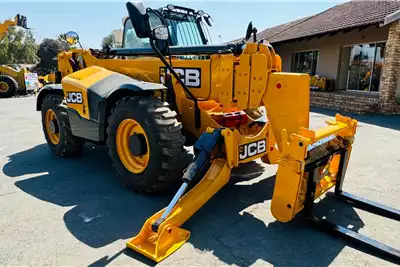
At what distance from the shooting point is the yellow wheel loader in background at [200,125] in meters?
2.88

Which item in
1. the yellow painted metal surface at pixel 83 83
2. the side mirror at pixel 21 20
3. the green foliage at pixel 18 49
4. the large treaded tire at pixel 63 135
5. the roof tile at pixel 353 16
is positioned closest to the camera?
the yellow painted metal surface at pixel 83 83

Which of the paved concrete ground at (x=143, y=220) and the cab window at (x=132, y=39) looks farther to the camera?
the cab window at (x=132, y=39)

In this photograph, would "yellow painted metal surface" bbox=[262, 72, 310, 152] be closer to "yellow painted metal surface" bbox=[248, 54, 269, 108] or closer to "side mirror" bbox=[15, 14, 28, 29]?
"yellow painted metal surface" bbox=[248, 54, 269, 108]

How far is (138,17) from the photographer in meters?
3.19

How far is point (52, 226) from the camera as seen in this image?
10.3ft

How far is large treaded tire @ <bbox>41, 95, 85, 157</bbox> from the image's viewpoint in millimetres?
5120

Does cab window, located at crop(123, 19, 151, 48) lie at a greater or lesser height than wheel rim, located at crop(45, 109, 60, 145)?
greater

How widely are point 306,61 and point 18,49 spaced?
115 feet

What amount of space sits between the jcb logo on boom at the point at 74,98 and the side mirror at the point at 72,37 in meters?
1.45

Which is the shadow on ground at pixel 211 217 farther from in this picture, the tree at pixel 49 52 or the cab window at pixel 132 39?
the tree at pixel 49 52

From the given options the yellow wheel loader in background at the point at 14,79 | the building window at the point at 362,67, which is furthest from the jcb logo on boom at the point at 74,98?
the yellow wheel loader in background at the point at 14,79

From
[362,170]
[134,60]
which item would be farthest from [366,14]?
[134,60]

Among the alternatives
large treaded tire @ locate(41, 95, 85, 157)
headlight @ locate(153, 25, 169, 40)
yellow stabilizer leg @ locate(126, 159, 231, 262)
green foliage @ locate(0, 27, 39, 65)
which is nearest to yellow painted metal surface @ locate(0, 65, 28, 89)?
large treaded tire @ locate(41, 95, 85, 157)

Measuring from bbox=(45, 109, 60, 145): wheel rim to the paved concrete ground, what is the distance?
0.49m
